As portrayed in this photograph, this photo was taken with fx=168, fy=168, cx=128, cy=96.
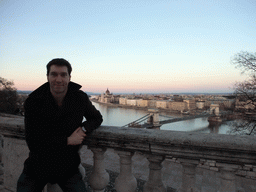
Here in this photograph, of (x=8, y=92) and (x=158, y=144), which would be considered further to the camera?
(x=8, y=92)

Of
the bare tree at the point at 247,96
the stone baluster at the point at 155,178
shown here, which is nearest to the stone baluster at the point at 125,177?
the stone baluster at the point at 155,178

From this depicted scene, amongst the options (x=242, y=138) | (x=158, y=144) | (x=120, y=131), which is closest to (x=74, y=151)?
(x=120, y=131)

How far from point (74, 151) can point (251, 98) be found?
21.4 feet

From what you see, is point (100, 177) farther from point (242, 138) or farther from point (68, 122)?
point (242, 138)

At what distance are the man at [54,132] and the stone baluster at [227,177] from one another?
2.46ft

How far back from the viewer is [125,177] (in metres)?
1.05

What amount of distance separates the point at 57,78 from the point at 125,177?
730mm

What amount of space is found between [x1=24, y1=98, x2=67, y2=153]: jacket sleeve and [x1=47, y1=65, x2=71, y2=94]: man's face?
14cm

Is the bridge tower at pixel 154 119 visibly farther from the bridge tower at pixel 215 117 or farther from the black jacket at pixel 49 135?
the black jacket at pixel 49 135

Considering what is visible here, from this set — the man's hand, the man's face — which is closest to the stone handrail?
the man's hand

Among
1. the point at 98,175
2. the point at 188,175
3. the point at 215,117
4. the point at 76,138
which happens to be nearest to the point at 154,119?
the point at 215,117

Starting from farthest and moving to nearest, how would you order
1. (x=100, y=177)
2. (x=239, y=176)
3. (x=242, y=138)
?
(x=239, y=176)
(x=100, y=177)
(x=242, y=138)

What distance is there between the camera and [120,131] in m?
1.02

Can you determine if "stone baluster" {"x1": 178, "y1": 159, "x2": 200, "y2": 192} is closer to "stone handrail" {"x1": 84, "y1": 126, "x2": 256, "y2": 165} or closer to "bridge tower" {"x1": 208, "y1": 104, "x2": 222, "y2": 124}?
"stone handrail" {"x1": 84, "y1": 126, "x2": 256, "y2": 165}
